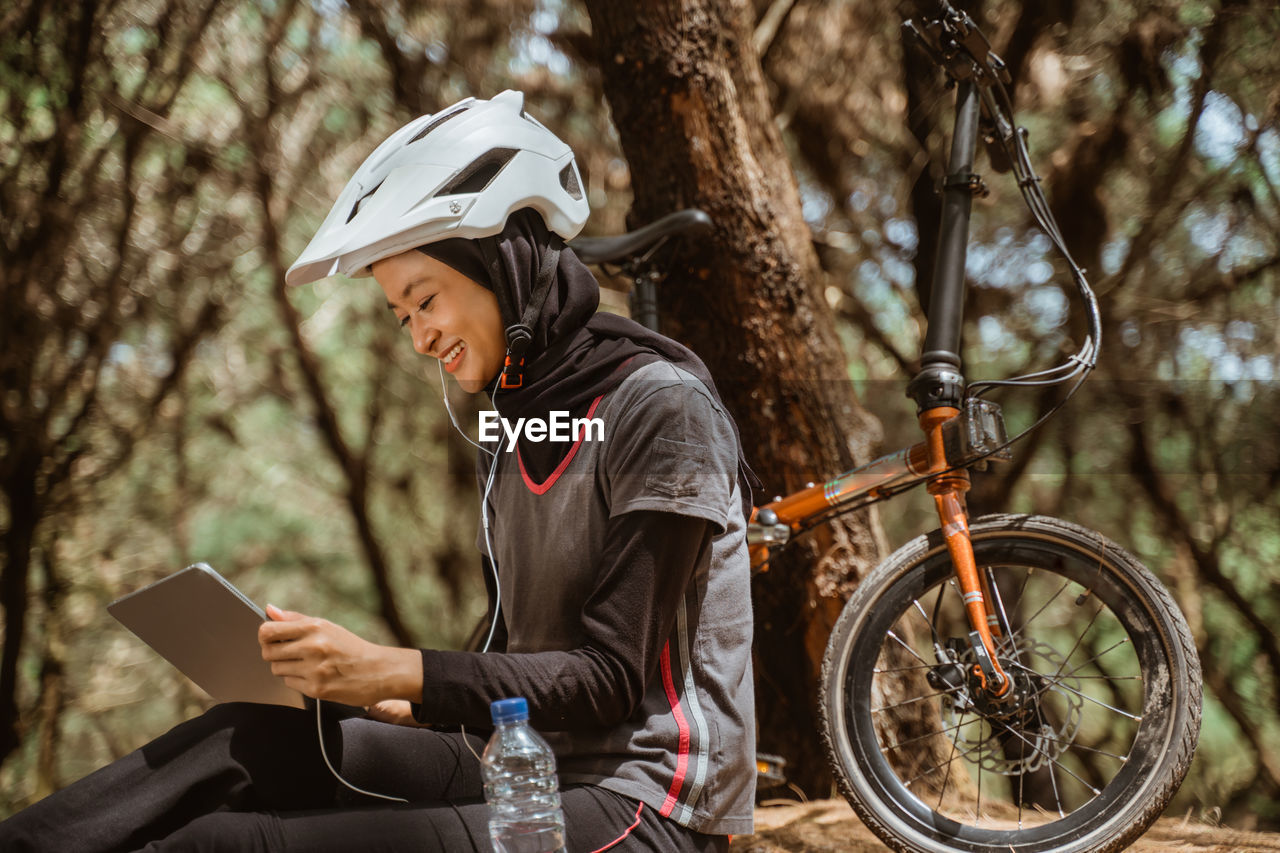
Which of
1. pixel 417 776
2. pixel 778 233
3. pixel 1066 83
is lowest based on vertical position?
pixel 417 776

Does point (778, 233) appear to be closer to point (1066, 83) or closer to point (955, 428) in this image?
point (955, 428)

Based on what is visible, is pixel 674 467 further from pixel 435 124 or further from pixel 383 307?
pixel 383 307

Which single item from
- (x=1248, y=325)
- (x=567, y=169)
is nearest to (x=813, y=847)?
(x=567, y=169)

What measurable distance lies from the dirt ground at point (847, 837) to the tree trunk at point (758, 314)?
1.10 ft

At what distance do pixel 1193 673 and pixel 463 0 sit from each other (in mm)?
4763

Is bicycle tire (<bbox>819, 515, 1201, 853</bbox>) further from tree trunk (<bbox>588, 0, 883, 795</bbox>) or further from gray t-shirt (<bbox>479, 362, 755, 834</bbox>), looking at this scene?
gray t-shirt (<bbox>479, 362, 755, 834</bbox>)

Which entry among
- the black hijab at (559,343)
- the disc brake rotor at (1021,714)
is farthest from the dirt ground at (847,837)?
the black hijab at (559,343)

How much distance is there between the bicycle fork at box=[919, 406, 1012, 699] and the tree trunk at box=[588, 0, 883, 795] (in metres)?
0.78

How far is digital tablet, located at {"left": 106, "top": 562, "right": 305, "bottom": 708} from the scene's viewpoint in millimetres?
1338

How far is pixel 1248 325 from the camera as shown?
411 centimetres

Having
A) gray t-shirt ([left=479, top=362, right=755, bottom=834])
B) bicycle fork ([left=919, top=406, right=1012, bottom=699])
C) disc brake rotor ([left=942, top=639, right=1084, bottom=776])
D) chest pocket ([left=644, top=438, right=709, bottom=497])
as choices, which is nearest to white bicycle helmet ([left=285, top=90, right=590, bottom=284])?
gray t-shirt ([left=479, top=362, right=755, bottom=834])

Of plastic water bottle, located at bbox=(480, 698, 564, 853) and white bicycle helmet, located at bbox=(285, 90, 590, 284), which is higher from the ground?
white bicycle helmet, located at bbox=(285, 90, 590, 284)

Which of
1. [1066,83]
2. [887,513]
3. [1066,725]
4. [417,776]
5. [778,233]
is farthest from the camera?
[887,513]

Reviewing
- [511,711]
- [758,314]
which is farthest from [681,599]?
[758,314]
